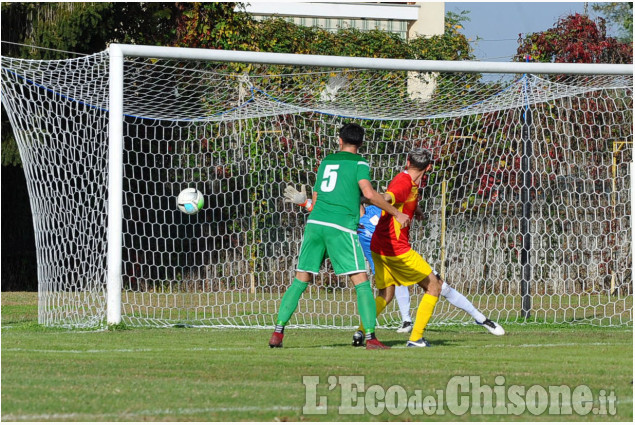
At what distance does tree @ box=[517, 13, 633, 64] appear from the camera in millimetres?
26609

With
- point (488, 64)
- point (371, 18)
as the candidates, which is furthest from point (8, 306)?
point (371, 18)

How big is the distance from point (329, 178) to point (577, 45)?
19.1 meters

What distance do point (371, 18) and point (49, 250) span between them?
4046cm

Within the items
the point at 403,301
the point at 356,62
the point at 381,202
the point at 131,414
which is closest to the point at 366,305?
the point at 381,202

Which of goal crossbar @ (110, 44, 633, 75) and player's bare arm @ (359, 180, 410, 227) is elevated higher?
goal crossbar @ (110, 44, 633, 75)

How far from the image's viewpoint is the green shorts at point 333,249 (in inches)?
345

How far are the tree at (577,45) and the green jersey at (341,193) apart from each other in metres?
18.5

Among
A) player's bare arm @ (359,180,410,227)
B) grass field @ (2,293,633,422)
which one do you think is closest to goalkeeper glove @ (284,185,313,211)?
player's bare arm @ (359,180,410,227)

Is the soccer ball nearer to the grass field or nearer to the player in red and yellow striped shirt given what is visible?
the grass field

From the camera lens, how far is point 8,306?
14719 millimetres

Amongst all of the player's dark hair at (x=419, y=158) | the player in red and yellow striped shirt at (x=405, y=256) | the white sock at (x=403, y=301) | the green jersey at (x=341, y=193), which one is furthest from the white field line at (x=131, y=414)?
the white sock at (x=403, y=301)

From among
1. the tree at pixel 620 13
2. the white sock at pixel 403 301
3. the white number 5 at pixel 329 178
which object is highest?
the tree at pixel 620 13

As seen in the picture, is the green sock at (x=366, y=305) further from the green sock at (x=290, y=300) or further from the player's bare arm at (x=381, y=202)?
the player's bare arm at (x=381, y=202)

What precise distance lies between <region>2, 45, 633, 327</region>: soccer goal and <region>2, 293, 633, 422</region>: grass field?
82.8 inches
